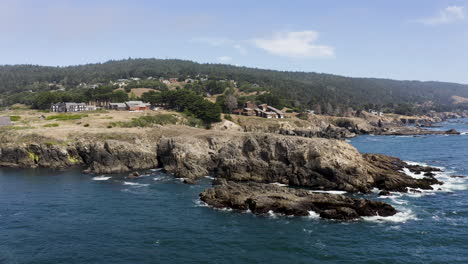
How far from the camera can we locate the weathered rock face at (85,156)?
5969 centimetres

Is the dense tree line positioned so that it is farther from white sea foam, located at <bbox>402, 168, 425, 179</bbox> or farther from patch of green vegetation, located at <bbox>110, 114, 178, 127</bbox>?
white sea foam, located at <bbox>402, 168, 425, 179</bbox>

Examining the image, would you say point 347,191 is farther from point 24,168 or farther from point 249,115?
point 249,115

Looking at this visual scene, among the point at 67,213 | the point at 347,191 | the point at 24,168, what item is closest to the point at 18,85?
the point at 24,168

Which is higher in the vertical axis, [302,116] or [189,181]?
[302,116]

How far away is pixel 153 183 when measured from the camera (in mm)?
51406

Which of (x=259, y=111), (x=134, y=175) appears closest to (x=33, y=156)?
(x=134, y=175)

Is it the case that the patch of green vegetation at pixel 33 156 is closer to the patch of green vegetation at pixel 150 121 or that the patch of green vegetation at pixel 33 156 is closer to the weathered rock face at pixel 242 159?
the weathered rock face at pixel 242 159

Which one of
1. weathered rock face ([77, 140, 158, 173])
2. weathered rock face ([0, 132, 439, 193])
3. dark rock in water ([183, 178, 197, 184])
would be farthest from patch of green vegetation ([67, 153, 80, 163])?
dark rock in water ([183, 178, 197, 184])

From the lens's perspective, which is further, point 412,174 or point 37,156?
point 37,156

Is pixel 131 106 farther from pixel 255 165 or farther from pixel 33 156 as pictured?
pixel 255 165

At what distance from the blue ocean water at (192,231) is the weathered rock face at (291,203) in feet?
4.41

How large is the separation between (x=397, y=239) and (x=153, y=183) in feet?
111

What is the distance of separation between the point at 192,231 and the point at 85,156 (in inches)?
1607

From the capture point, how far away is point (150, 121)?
88.9m
